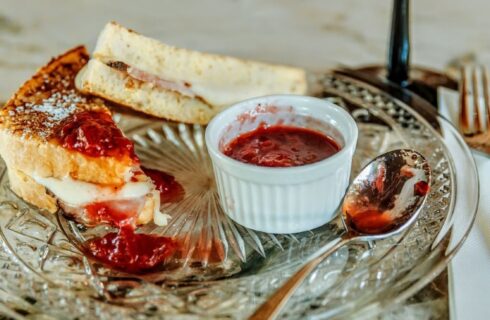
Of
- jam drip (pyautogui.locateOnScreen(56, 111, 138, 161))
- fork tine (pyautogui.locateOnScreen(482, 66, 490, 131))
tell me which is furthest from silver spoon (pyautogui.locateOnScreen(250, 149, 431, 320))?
jam drip (pyautogui.locateOnScreen(56, 111, 138, 161))

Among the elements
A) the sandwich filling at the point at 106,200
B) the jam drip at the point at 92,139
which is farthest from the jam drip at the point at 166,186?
the jam drip at the point at 92,139

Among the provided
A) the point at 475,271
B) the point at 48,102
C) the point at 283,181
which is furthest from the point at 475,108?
the point at 48,102

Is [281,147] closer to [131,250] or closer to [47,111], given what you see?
[131,250]

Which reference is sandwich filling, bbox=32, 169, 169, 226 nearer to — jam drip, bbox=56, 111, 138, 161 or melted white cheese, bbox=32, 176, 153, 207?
melted white cheese, bbox=32, 176, 153, 207

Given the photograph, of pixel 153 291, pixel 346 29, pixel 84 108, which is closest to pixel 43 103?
pixel 84 108

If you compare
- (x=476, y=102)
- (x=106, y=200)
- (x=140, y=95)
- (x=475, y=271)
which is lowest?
(x=475, y=271)

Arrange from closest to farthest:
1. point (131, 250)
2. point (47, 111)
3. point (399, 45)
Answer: point (131, 250) → point (47, 111) → point (399, 45)

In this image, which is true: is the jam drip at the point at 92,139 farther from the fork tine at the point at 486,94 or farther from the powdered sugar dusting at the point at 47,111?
the fork tine at the point at 486,94

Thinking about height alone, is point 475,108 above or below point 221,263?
above
